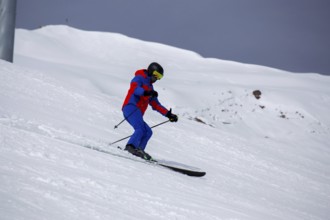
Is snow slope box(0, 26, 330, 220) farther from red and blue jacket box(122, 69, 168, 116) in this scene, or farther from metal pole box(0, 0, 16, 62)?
red and blue jacket box(122, 69, 168, 116)

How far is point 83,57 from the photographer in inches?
941

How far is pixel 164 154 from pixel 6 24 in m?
6.14

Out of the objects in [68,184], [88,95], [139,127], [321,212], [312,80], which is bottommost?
[321,212]

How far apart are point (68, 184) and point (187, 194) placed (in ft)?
4.79

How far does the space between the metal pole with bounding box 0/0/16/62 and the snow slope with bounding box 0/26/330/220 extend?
0.67m

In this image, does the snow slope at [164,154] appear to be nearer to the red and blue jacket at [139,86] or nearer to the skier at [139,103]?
the skier at [139,103]

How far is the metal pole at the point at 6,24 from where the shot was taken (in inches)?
382

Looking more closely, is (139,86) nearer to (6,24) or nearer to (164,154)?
(164,154)

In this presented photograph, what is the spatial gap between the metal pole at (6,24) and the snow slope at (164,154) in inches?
26.4

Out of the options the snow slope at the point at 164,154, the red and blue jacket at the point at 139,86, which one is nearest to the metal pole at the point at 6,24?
the snow slope at the point at 164,154

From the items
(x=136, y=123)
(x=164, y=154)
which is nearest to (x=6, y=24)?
(x=164, y=154)

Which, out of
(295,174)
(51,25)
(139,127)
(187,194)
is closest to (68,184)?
(187,194)

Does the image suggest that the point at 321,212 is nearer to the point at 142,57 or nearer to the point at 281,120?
the point at 281,120

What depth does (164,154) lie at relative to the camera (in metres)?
6.59
